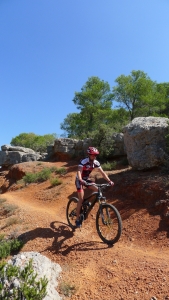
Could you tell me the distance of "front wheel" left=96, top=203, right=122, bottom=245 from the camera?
5.04 metres

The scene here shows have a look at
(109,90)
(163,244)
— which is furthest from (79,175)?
(109,90)

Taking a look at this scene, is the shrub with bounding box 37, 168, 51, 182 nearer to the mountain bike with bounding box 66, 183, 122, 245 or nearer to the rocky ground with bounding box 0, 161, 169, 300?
the rocky ground with bounding box 0, 161, 169, 300

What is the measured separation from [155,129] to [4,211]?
710 cm

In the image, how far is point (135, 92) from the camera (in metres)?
26.2

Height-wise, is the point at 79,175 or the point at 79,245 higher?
the point at 79,175

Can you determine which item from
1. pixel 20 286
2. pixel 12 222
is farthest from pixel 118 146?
pixel 20 286

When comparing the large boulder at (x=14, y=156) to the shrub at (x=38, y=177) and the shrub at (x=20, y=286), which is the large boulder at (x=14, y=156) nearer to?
the shrub at (x=38, y=177)

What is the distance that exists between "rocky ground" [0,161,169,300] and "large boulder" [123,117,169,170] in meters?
0.49

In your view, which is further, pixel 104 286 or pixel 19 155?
pixel 19 155

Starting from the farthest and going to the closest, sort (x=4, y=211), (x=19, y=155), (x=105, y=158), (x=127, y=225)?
(x=19, y=155) < (x=105, y=158) < (x=4, y=211) < (x=127, y=225)

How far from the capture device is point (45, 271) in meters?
4.16

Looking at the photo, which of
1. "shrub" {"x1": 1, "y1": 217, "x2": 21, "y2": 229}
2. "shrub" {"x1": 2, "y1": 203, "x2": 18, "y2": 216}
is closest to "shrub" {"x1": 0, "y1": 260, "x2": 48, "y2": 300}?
"shrub" {"x1": 1, "y1": 217, "x2": 21, "y2": 229}

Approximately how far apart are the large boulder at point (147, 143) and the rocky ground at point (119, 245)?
0.49m

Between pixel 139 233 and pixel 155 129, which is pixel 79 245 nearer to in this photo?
pixel 139 233
